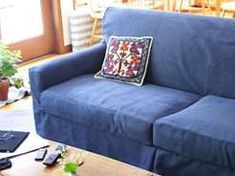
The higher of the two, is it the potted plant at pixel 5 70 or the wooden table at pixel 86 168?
the wooden table at pixel 86 168

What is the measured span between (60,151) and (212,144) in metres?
0.71

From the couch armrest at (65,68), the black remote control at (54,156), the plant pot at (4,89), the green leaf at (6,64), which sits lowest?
the plant pot at (4,89)

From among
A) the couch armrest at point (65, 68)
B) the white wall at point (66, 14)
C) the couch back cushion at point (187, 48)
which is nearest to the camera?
the couch back cushion at point (187, 48)

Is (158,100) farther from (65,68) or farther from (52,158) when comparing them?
(52,158)

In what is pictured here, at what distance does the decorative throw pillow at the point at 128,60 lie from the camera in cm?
271

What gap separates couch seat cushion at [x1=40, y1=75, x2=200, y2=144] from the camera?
227 centimetres

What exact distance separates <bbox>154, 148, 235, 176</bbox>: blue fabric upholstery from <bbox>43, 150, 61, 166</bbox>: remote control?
2.00 ft

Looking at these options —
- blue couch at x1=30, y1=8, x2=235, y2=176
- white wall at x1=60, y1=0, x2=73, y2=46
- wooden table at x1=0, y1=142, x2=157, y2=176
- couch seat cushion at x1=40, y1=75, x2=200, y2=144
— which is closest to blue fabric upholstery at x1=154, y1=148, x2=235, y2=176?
blue couch at x1=30, y1=8, x2=235, y2=176

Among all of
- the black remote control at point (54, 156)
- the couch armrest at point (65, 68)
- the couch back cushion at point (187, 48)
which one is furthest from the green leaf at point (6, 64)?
the black remote control at point (54, 156)

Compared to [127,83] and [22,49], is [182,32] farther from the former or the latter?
[22,49]

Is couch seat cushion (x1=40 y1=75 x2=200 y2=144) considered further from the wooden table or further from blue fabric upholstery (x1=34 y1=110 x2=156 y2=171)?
the wooden table

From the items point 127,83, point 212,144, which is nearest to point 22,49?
point 127,83

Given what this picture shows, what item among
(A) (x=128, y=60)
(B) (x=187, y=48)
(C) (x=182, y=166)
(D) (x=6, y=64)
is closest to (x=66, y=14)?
(D) (x=6, y=64)

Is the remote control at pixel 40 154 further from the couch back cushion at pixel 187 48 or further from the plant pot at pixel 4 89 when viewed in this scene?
the plant pot at pixel 4 89
